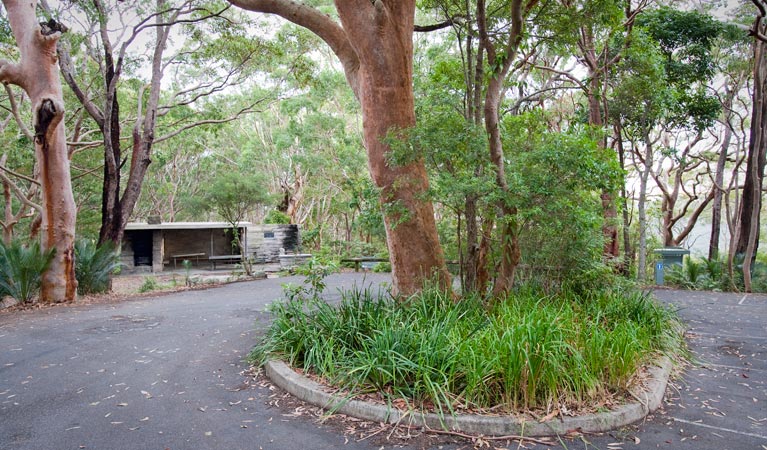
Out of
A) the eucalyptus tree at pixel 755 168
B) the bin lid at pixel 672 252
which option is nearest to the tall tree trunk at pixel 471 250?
the eucalyptus tree at pixel 755 168

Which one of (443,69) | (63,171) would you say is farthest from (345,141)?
(443,69)

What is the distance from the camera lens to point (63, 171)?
10219 mm

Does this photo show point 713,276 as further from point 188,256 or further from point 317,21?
point 188,256

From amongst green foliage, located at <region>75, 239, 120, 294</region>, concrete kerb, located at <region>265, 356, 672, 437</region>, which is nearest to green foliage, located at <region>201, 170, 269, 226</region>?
green foliage, located at <region>75, 239, 120, 294</region>

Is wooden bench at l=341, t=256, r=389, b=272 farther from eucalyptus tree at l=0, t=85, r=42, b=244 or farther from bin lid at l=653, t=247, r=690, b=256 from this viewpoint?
eucalyptus tree at l=0, t=85, r=42, b=244

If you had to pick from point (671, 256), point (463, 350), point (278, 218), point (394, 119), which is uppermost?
point (394, 119)

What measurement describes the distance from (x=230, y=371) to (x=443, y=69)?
4.98m

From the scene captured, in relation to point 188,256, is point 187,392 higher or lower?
lower

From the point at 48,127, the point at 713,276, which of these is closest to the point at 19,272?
the point at 48,127

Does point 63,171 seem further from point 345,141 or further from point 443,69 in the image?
point 345,141

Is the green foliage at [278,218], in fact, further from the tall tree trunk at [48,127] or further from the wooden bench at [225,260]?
the tall tree trunk at [48,127]

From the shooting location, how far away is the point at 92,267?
11.6 m

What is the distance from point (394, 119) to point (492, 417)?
3984mm

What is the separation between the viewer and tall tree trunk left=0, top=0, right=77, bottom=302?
970 centimetres
